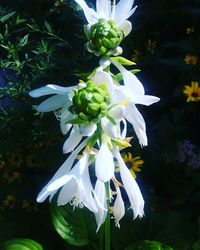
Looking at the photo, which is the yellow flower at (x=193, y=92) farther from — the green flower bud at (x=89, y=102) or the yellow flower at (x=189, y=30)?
the green flower bud at (x=89, y=102)

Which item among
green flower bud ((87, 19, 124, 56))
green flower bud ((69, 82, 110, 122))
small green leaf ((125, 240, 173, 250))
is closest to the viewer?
green flower bud ((69, 82, 110, 122))

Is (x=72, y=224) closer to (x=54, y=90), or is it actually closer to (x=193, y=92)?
(x=193, y=92)

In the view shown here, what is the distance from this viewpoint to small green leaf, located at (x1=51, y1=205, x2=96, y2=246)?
1929mm

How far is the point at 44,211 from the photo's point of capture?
93.9 inches

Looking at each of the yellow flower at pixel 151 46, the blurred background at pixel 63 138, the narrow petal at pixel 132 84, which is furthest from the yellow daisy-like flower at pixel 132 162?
the narrow petal at pixel 132 84

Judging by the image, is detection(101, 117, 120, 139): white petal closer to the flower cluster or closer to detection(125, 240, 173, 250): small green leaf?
the flower cluster

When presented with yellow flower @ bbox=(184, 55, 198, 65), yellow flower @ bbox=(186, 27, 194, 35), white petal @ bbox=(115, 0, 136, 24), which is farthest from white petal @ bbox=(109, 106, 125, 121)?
yellow flower @ bbox=(186, 27, 194, 35)

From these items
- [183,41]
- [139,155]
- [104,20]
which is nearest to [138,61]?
[183,41]

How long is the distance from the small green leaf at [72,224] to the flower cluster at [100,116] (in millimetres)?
600

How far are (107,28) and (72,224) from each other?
2.99 ft

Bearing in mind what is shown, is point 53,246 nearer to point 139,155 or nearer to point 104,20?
point 139,155

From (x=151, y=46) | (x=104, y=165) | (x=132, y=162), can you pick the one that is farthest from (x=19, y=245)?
(x=151, y=46)

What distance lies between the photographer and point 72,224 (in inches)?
77.5

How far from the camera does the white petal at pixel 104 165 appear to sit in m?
1.15
